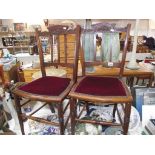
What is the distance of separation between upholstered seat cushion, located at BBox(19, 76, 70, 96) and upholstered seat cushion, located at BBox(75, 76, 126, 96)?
132 millimetres

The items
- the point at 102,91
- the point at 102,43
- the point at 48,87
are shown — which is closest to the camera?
the point at 102,91

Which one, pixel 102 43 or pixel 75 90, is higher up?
pixel 102 43

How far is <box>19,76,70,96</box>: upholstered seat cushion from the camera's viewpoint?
1.11 m

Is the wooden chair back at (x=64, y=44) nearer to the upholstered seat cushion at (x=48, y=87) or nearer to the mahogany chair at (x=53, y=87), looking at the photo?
the mahogany chair at (x=53, y=87)

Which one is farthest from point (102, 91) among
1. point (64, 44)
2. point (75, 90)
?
point (64, 44)

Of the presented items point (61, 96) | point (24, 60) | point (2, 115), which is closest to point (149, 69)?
point (61, 96)

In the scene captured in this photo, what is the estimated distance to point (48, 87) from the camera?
3.79 ft

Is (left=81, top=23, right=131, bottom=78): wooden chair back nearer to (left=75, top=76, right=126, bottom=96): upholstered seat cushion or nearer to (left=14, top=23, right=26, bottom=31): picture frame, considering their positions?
(left=75, top=76, right=126, bottom=96): upholstered seat cushion

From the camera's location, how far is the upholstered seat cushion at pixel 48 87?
1.11 m

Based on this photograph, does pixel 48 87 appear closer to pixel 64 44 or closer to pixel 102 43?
pixel 64 44

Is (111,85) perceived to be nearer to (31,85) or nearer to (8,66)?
(31,85)

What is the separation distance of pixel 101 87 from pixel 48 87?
368 millimetres

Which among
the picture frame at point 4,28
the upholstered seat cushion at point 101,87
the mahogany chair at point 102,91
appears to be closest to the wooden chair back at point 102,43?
the mahogany chair at point 102,91

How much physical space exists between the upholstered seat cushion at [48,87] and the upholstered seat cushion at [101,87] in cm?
13
